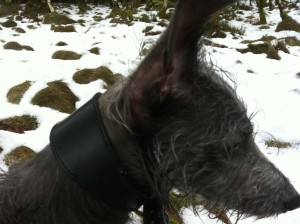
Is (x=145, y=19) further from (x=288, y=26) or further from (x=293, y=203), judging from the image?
(x=293, y=203)

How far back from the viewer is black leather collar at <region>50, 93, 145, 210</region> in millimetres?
1823

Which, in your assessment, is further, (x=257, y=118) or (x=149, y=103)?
(x=257, y=118)

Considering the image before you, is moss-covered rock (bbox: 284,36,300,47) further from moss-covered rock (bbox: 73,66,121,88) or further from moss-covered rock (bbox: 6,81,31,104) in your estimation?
moss-covered rock (bbox: 6,81,31,104)

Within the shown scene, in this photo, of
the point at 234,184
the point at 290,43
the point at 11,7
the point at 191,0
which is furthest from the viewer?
the point at 11,7

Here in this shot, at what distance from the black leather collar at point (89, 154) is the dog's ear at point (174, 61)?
0.20m

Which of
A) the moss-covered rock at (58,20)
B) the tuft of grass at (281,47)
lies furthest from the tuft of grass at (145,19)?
the tuft of grass at (281,47)

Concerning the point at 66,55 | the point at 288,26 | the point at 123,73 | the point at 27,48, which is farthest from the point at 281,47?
the point at 123,73

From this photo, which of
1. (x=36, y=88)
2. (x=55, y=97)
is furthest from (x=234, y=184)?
(x=36, y=88)

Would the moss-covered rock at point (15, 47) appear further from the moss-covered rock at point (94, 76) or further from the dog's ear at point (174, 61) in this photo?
the dog's ear at point (174, 61)

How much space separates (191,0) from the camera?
1426mm

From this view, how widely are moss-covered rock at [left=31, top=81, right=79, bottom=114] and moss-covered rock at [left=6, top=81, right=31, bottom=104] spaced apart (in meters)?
0.24

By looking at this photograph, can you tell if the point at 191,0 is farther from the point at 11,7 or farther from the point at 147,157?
the point at 11,7

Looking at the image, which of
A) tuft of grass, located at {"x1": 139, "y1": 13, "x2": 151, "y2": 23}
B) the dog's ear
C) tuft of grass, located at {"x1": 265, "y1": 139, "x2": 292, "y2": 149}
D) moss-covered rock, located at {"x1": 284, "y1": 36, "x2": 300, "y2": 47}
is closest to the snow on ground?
tuft of grass, located at {"x1": 265, "y1": 139, "x2": 292, "y2": 149}

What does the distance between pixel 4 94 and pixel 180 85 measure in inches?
174
